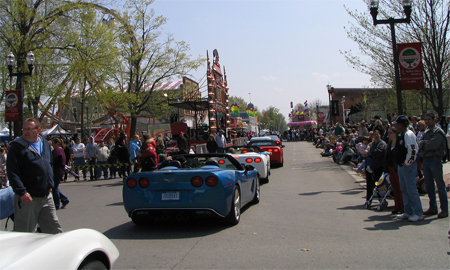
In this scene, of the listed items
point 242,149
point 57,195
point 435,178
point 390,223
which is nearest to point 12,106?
point 57,195

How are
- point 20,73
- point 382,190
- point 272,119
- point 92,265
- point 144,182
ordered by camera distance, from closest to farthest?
point 92,265 < point 144,182 < point 382,190 < point 20,73 < point 272,119

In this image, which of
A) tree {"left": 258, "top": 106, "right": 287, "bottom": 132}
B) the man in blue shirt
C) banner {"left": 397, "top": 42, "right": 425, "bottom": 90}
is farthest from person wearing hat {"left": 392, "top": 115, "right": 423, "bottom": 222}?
tree {"left": 258, "top": 106, "right": 287, "bottom": 132}

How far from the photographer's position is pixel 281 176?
615 inches

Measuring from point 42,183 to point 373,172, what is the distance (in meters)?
6.74

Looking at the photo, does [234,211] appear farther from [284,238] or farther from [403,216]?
[403,216]

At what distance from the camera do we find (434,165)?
7121mm

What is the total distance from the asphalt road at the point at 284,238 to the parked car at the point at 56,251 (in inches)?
64.3

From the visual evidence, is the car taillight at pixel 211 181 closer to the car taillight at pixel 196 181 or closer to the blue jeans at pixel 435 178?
the car taillight at pixel 196 181

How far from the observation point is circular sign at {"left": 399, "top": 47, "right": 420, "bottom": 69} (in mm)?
12250

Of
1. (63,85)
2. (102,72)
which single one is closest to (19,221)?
(63,85)

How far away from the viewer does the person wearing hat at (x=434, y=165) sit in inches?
279

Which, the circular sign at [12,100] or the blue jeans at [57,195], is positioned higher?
the circular sign at [12,100]

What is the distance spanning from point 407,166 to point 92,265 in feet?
18.5

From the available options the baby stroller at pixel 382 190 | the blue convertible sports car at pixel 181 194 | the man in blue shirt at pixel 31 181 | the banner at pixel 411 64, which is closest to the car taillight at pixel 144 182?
the blue convertible sports car at pixel 181 194
